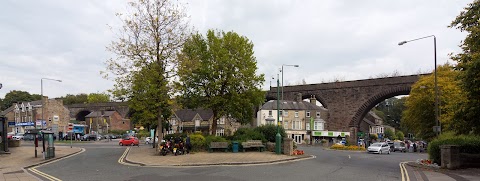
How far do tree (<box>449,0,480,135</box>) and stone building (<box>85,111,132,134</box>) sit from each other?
8415 cm

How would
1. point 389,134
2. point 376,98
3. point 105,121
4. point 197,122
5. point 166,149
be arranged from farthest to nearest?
1. point 389,134
2. point 105,121
3. point 197,122
4. point 376,98
5. point 166,149

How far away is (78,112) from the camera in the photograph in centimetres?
11169


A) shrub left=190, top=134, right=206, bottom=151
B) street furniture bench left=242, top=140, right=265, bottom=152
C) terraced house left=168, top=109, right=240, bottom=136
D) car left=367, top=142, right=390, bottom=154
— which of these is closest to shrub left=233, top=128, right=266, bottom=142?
street furniture bench left=242, top=140, right=265, bottom=152

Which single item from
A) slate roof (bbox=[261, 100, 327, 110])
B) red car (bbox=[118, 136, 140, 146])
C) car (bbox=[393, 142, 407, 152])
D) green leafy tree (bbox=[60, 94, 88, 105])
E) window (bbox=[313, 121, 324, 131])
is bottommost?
car (bbox=[393, 142, 407, 152])

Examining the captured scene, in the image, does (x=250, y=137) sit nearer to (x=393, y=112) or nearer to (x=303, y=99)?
(x=303, y=99)

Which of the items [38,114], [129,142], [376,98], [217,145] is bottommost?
[129,142]

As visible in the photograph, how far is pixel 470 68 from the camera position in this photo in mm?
17234

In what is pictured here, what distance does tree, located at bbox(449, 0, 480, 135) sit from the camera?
1738 cm

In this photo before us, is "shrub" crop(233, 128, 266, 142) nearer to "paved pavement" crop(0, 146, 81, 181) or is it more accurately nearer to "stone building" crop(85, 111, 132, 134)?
"paved pavement" crop(0, 146, 81, 181)

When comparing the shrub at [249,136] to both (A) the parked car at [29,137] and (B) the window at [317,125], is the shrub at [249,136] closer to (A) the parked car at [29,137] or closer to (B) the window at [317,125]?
(B) the window at [317,125]

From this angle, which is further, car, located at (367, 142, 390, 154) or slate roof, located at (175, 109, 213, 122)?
slate roof, located at (175, 109, 213, 122)

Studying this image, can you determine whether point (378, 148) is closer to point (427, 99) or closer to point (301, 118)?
point (427, 99)

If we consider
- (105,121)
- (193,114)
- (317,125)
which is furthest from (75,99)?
(317,125)

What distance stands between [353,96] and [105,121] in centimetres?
5820
